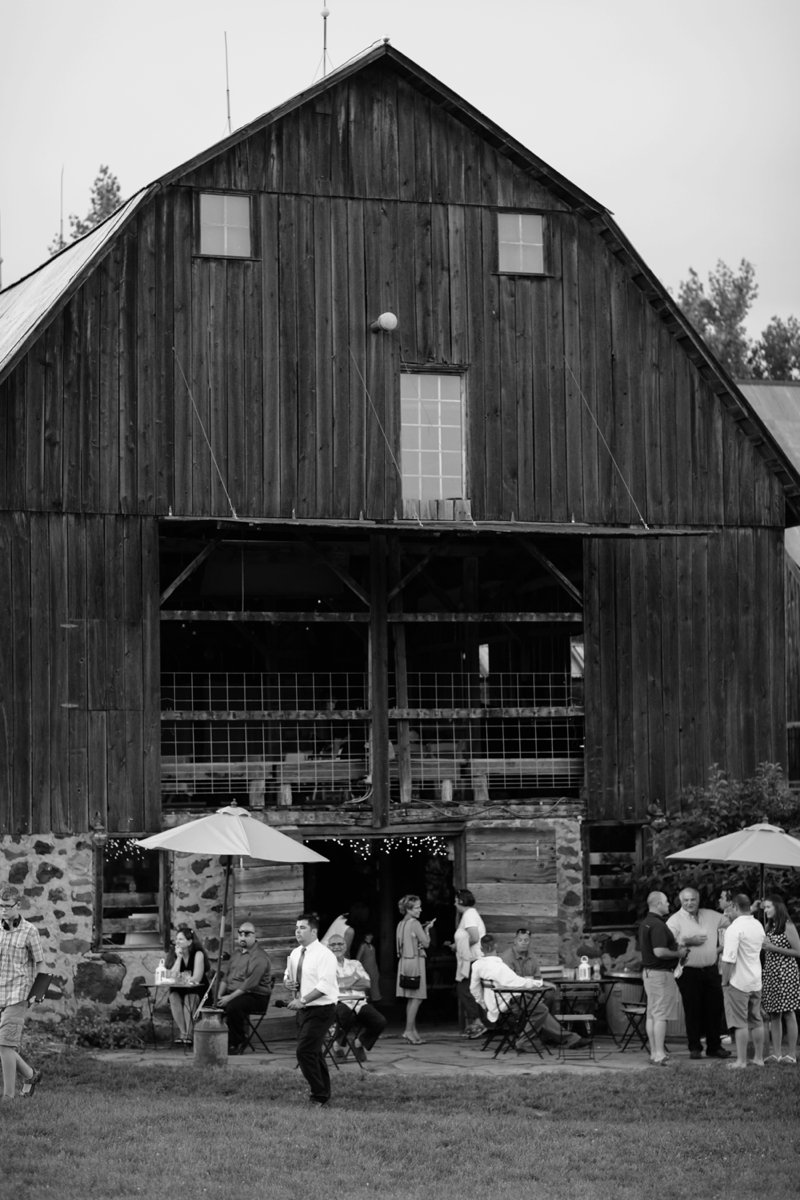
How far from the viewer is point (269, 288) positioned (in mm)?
23922

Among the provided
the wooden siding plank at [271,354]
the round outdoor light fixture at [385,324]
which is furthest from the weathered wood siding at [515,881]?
the round outdoor light fixture at [385,324]

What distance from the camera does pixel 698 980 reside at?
20.8 metres

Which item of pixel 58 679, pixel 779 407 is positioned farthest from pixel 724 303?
pixel 58 679

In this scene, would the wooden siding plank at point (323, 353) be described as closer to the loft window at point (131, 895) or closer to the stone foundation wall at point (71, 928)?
the loft window at point (131, 895)

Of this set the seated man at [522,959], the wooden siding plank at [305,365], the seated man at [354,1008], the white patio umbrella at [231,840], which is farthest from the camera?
the wooden siding plank at [305,365]

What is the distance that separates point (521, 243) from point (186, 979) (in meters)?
9.82

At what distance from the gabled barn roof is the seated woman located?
689 centimetres

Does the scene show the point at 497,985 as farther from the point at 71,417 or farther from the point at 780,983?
the point at 71,417

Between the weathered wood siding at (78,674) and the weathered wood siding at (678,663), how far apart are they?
18.1 ft

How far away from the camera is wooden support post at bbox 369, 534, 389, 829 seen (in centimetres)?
2364

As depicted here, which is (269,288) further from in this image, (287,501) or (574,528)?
(574,528)

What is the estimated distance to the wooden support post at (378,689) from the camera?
77.6 ft

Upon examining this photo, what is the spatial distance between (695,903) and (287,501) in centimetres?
674

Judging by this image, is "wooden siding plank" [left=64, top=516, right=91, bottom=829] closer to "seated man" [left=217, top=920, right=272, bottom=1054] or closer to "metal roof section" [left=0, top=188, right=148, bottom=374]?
"metal roof section" [left=0, top=188, right=148, bottom=374]
